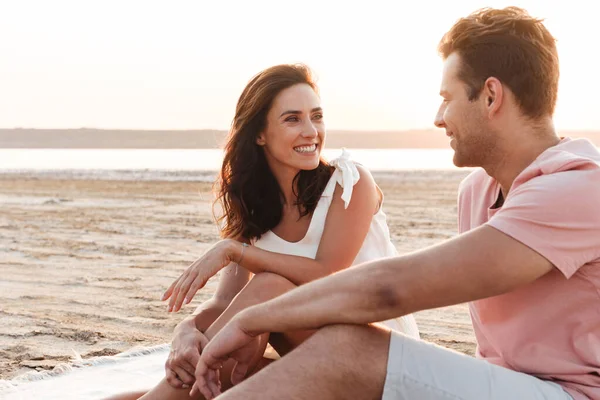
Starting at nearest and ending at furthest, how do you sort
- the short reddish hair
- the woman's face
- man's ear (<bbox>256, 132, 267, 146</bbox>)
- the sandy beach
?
the short reddish hair < the woman's face < man's ear (<bbox>256, 132, 267, 146</bbox>) < the sandy beach

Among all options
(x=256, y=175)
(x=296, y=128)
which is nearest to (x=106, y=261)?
(x=256, y=175)

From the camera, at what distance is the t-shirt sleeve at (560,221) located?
2.24 m

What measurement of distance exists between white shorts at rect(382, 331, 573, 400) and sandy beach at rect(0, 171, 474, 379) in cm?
271

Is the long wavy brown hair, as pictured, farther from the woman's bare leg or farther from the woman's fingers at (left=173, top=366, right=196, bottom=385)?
the woman's fingers at (left=173, top=366, right=196, bottom=385)

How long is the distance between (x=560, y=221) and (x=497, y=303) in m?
0.38

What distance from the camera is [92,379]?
4.36 meters

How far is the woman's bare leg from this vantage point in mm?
Answer: 3158

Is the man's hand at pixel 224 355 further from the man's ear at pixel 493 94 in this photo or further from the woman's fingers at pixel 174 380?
the man's ear at pixel 493 94

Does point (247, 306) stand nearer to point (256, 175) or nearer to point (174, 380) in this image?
point (174, 380)

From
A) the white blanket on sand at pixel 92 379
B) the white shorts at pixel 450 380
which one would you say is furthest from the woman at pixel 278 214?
the white shorts at pixel 450 380

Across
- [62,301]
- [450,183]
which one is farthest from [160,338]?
[450,183]

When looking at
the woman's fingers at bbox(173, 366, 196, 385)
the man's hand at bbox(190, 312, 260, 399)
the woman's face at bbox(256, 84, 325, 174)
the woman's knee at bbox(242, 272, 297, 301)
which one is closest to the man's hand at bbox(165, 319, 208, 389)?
the woman's fingers at bbox(173, 366, 196, 385)

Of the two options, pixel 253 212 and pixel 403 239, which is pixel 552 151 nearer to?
pixel 253 212

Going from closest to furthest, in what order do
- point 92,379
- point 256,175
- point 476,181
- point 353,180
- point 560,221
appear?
point 560,221
point 476,181
point 353,180
point 256,175
point 92,379
